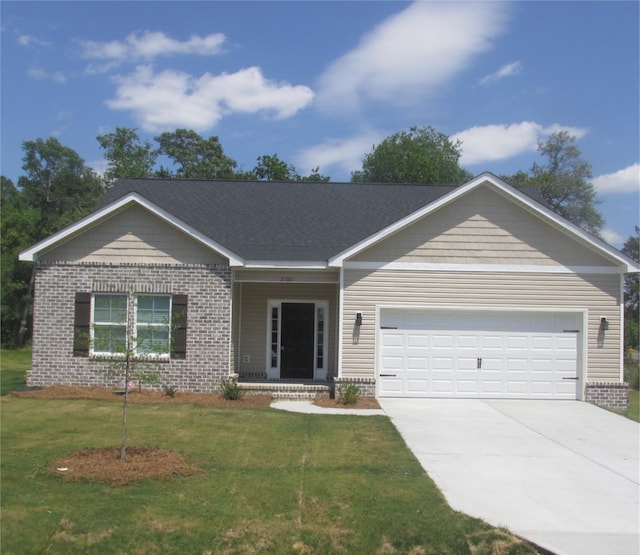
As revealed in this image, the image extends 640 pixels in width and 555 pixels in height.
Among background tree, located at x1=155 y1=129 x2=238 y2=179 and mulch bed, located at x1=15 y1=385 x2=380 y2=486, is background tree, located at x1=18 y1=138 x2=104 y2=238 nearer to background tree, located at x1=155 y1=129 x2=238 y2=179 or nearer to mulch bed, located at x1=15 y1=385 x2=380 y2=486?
background tree, located at x1=155 y1=129 x2=238 y2=179

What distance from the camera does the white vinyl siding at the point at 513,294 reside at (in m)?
14.4

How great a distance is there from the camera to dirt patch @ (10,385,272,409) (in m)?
13.0

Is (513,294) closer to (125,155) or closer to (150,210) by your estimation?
(150,210)

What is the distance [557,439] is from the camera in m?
10.4

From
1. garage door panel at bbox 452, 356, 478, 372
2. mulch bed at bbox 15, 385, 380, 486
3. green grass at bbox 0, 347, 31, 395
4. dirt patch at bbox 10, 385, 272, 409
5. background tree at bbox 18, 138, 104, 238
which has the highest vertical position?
background tree at bbox 18, 138, 104, 238

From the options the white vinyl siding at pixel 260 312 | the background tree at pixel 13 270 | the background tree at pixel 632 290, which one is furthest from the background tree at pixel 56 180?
the background tree at pixel 632 290

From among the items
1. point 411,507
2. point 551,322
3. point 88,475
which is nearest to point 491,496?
point 411,507

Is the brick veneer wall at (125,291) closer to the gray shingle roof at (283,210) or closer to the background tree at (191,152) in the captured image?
the gray shingle roof at (283,210)

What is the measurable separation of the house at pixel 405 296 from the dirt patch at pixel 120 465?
595 cm

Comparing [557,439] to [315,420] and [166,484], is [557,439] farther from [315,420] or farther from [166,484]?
[166,484]

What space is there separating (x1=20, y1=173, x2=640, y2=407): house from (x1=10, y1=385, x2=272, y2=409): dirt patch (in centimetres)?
35

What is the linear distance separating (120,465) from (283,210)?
36.5 ft

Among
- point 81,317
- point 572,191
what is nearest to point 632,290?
point 572,191

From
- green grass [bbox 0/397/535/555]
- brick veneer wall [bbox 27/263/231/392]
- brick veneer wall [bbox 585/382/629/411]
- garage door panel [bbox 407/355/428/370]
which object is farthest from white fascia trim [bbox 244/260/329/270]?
brick veneer wall [bbox 585/382/629/411]
